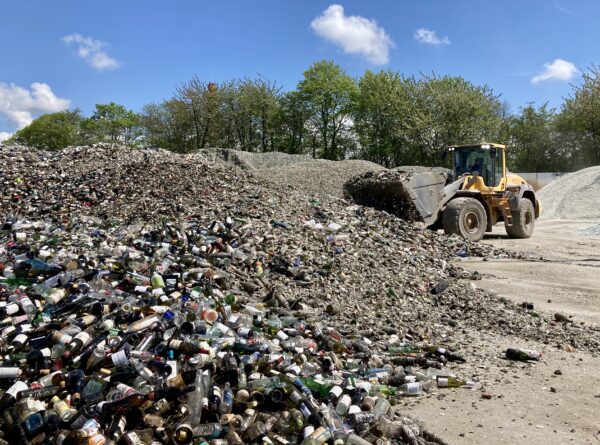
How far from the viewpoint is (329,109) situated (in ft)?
104

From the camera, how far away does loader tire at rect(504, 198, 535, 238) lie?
12320 millimetres

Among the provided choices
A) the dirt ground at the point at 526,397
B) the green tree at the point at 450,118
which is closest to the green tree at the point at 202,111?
the green tree at the point at 450,118

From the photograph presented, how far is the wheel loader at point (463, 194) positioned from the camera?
35.6 feet

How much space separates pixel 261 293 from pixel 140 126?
28.7 metres

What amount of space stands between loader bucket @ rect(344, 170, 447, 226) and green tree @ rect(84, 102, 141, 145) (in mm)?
23683

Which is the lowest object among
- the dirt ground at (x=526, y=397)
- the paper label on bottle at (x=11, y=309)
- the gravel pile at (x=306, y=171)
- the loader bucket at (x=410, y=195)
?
the dirt ground at (x=526, y=397)

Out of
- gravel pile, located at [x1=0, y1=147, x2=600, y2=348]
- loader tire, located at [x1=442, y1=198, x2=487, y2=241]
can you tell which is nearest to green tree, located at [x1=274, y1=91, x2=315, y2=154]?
gravel pile, located at [x1=0, y1=147, x2=600, y2=348]

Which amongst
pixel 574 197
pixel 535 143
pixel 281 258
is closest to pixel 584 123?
pixel 535 143

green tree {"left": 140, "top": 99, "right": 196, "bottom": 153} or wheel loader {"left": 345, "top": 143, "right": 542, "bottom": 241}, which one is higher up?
green tree {"left": 140, "top": 99, "right": 196, "bottom": 153}

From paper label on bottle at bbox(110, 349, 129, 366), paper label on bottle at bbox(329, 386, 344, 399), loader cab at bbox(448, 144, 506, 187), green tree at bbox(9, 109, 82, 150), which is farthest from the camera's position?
green tree at bbox(9, 109, 82, 150)

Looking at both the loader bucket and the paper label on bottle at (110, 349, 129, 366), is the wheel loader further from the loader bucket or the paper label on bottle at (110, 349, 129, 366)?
the paper label on bottle at (110, 349, 129, 366)

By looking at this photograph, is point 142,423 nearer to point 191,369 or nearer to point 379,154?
point 191,369

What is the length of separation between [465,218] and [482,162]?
1.76 metres

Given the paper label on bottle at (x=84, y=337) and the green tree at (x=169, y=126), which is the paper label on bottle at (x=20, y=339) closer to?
the paper label on bottle at (x=84, y=337)
